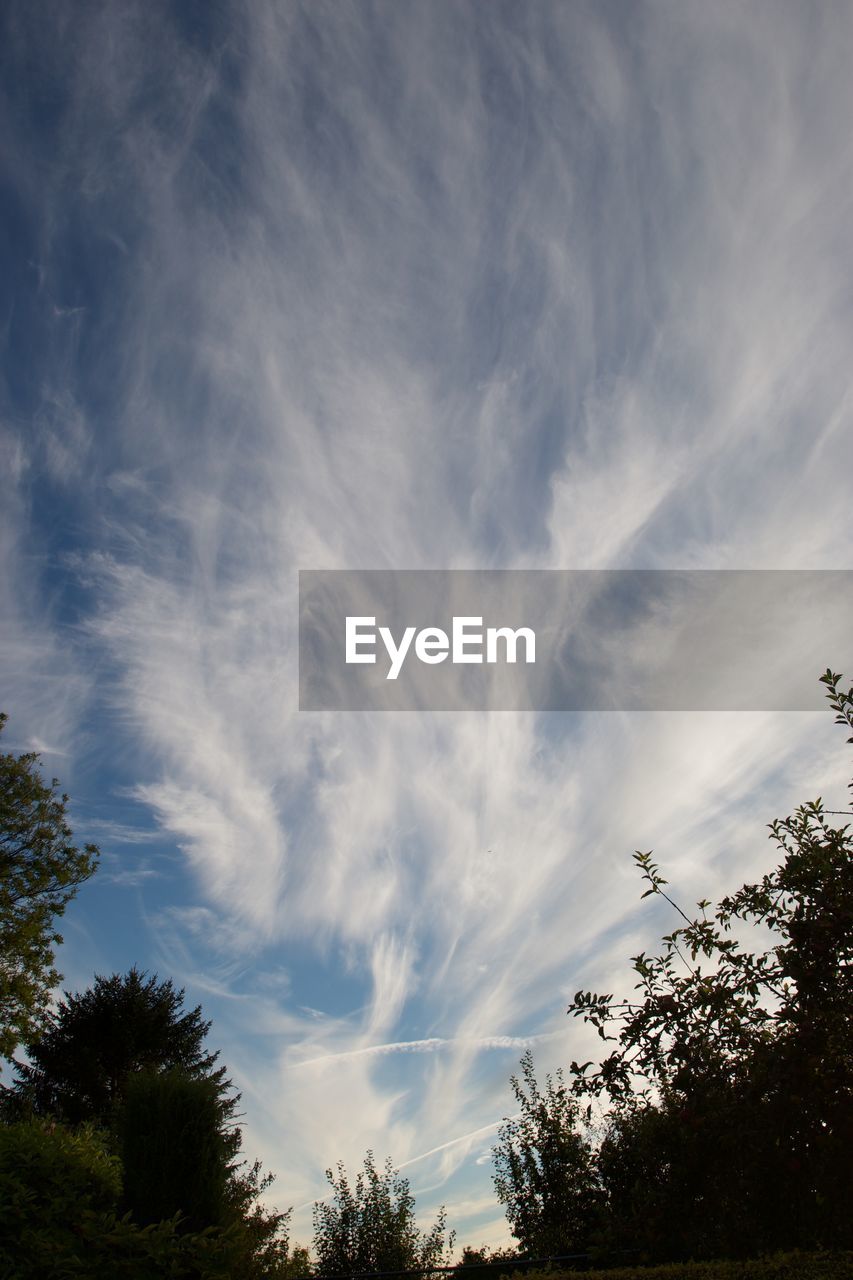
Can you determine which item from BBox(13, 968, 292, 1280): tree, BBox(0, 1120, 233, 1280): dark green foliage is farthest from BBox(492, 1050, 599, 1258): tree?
BBox(0, 1120, 233, 1280): dark green foliage

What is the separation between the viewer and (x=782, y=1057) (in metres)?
4.91

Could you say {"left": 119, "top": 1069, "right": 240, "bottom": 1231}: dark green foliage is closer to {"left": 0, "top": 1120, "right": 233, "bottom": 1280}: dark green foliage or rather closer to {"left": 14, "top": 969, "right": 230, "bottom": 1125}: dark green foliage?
{"left": 0, "top": 1120, "right": 233, "bottom": 1280}: dark green foliage

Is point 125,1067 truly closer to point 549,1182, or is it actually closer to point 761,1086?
point 549,1182

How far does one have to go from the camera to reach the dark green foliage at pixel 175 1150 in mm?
9516

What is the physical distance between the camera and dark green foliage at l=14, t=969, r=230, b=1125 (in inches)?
1399

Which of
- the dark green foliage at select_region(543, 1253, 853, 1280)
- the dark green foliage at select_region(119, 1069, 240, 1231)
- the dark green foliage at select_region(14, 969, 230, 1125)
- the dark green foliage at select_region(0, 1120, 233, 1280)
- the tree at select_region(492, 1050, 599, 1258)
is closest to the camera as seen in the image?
the dark green foliage at select_region(0, 1120, 233, 1280)

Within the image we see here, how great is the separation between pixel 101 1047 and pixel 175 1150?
3230cm

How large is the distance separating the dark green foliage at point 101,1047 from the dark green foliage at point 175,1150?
1137 inches

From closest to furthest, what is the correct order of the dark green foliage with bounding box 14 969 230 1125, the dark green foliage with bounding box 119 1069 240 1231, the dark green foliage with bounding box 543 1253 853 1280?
the dark green foliage with bounding box 543 1253 853 1280 < the dark green foliage with bounding box 119 1069 240 1231 < the dark green foliage with bounding box 14 969 230 1125

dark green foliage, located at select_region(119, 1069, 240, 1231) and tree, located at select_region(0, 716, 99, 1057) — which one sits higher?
tree, located at select_region(0, 716, 99, 1057)

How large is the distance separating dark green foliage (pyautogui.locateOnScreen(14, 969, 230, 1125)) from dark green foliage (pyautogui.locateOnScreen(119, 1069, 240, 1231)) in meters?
28.9

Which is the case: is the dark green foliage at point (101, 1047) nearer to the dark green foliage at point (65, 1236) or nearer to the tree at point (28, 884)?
the tree at point (28, 884)

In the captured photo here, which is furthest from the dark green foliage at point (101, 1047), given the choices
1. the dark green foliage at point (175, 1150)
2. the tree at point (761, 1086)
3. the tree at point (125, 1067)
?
the tree at point (761, 1086)

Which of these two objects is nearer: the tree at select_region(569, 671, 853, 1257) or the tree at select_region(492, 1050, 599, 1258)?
the tree at select_region(569, 671, 853, 1257)
